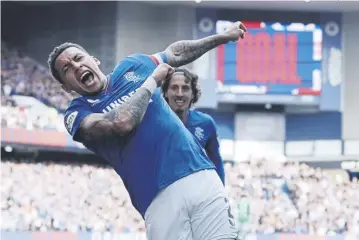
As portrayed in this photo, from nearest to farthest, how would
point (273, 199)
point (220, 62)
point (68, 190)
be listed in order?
1. point (68, 190)
2. point (273, 199)
3. point (220, 62)

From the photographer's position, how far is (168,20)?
33062 mm

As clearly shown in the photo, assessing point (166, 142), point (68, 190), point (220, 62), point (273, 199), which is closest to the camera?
point (166, 142)

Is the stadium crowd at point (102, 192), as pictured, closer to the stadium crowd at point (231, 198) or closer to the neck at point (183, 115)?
the stadium crowd at point (231, 198)

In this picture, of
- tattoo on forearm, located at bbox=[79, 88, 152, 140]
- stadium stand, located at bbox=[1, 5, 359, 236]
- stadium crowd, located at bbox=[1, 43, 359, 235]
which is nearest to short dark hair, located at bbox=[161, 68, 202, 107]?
tattoo on forearm, located at bbox=[79, 88, 152, 140]

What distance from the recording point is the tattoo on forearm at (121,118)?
16.3 feet

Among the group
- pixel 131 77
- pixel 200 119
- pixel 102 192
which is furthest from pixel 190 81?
pixel 102 192

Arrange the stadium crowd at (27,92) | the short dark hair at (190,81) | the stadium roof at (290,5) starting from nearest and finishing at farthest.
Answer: the short dark hair at (190,81) → the stadium crowd at (27,92) → the stadium roof at (290,5)

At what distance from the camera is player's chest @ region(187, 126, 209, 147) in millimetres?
7250

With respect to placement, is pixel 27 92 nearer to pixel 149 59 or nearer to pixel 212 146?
pixel 212 146

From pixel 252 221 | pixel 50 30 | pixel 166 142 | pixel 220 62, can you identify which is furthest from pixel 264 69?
pixel 166 142

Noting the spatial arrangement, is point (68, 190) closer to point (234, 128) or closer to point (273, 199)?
point (273, 199)

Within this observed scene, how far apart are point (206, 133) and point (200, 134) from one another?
0.20 feet

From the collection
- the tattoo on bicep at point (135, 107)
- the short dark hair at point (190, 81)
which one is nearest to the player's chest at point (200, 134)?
the short dark hair at point (190, 81)

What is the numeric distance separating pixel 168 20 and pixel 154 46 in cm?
92
